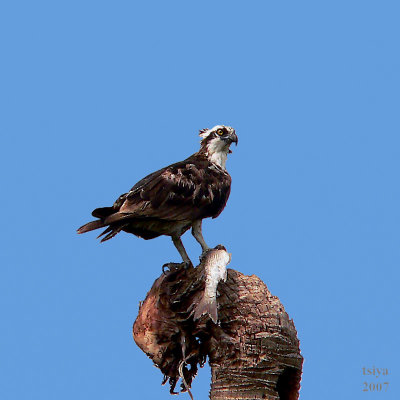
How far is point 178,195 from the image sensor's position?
40.8 ft

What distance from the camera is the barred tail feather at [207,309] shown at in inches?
475

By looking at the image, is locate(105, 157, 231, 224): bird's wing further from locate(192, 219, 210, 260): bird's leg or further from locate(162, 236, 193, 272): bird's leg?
locate(162, 236, 193, 272): bird's leg

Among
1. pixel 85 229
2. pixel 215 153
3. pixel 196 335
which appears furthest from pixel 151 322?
pixel 215 153

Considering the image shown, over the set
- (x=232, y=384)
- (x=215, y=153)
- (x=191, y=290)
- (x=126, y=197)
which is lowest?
(x=232, y=384)

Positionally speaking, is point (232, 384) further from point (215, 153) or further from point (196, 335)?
point (215, 153)

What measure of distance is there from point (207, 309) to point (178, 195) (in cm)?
143

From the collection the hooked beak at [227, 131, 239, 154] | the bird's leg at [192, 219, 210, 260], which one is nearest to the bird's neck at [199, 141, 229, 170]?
the hooked beak at [227, 131, 239, 154]

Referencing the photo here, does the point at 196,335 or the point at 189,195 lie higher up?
the point at 189,195

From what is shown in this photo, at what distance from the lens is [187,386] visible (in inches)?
490

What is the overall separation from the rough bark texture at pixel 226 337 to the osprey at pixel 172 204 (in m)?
0.60

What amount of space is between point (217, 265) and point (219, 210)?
82cm

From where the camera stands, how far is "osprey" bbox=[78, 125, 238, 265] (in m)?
12.3

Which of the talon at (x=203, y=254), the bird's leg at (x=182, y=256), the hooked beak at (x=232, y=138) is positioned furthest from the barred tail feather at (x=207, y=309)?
the hooked beak at (x=232, y=138)

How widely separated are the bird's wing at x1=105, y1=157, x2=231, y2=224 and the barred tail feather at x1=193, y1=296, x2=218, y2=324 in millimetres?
1069
